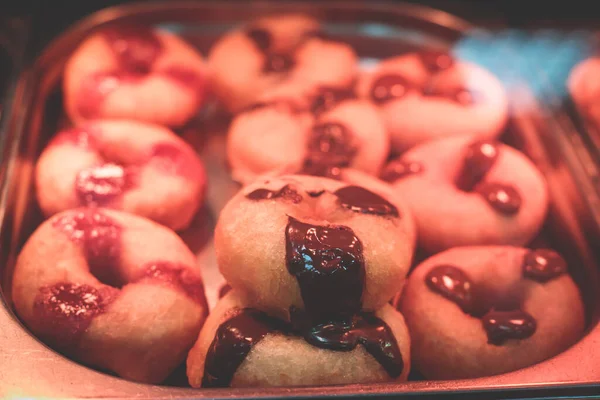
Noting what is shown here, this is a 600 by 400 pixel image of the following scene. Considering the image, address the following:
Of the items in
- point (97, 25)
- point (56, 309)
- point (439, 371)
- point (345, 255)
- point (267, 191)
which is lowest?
point (439, 371)

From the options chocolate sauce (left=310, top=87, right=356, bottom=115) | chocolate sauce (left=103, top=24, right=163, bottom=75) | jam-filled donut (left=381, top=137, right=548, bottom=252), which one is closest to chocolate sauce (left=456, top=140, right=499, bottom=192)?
jam-filled donut (left=381, top=137, right=548, bottom=252)

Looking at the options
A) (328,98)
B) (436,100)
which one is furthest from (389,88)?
(328,98)

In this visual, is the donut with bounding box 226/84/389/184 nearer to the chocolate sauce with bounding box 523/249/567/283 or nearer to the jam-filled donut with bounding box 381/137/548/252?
the jam-filled donut with bounding box 381/137/548/252

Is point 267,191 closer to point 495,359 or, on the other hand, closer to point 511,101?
point 495,359

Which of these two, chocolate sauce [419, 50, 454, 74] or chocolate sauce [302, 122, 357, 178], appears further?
chocolate sauce [419, 50, 454, 74]

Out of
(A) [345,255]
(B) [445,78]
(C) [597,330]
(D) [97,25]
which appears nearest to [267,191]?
(A) [345,255]

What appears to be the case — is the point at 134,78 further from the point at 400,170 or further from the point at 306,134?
the point at 400,170
